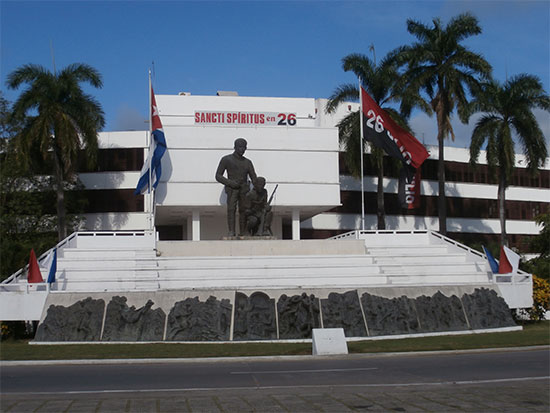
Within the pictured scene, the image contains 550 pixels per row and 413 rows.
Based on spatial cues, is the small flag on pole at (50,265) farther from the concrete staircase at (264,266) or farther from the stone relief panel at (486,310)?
the stone relief panel at (486,310)

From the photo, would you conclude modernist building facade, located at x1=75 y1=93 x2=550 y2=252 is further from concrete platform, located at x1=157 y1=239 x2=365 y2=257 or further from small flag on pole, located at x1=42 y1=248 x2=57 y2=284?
small flag on pole, located at x1=42 y1=248 x2=57 y2=284

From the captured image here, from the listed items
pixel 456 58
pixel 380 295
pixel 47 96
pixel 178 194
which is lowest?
pixel 380 295

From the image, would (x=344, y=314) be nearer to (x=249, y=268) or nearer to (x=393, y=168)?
(x=249, y=268)

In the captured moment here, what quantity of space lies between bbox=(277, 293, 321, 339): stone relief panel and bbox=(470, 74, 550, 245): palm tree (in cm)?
2321

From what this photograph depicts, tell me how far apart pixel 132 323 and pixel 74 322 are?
1944 mm

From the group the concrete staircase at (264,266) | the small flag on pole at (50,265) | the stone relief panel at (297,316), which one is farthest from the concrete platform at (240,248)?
the stone relief panel at (297,316)

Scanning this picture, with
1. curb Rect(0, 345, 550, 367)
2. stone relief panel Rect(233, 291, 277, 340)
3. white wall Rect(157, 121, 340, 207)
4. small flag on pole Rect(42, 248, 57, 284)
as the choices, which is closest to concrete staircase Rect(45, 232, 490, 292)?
small flag on pole Rect(42, 248, 57, 284)

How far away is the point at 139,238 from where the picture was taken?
104ft

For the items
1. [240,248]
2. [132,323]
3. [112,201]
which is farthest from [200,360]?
[112,201]

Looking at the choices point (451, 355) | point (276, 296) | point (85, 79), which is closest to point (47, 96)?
→ point (85, 79)

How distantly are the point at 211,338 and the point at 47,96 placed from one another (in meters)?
20.4

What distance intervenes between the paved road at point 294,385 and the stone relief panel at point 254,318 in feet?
14.5

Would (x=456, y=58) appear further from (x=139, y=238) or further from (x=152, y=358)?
(x=152, y=358)

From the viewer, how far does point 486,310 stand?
26641mm
